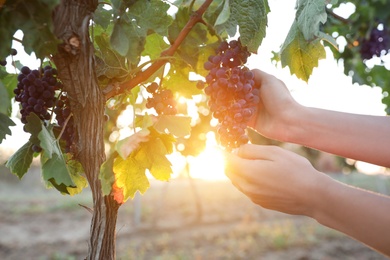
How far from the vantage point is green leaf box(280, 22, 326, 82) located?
157 cm

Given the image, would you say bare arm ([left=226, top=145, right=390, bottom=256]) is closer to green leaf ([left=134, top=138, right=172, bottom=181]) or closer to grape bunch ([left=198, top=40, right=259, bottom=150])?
grape bunch ([left=198, top=40, right=259, bottom=150])

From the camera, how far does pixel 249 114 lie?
4.80ft

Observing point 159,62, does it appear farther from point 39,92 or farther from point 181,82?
point 39,92

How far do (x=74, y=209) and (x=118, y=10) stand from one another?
14.7 meters

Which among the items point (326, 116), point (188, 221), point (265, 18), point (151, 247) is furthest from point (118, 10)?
point (188, 221)

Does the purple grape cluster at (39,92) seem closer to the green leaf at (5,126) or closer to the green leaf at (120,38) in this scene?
the green leaf at (5,126)

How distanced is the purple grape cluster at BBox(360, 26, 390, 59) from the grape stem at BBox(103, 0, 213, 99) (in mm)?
3040

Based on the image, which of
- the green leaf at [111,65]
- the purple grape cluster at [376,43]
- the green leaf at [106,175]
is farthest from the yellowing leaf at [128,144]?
the purple grape cluster at [376,43]

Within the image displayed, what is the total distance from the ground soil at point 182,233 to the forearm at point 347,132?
706 cm

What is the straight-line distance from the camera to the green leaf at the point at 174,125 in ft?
4.75

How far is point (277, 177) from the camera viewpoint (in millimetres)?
1387

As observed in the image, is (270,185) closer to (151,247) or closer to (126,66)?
(126,66)

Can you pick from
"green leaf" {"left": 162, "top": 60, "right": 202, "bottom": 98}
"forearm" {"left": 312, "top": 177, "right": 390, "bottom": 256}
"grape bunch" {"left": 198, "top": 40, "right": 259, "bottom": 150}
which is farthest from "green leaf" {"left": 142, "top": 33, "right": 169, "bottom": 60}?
"forearm" {"left": 312, "top": 177, "right": 390, "bottom": 256}

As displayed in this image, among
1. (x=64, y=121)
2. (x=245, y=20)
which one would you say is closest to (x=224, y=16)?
(x=245, y=20)
